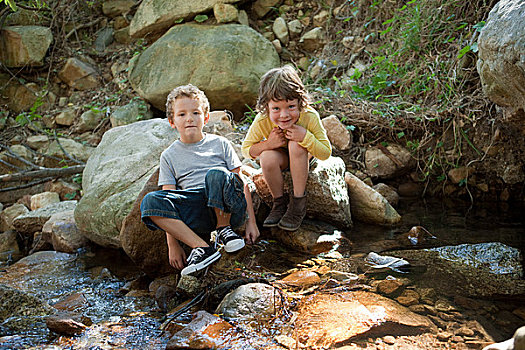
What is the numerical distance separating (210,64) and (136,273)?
129 inches

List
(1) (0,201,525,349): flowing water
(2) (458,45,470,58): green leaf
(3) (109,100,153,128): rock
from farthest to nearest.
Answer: (3) (109,100,153,128): rock, (2) (458,45,470,58): green leaf, (1) (0,201,525,349): flowing water

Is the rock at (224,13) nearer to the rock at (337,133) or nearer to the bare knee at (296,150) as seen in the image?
the rock at (337,133)

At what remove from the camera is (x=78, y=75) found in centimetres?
672

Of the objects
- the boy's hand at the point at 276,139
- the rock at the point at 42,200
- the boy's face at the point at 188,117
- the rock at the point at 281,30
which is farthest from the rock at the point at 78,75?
the boy's hand at the point at 276,139

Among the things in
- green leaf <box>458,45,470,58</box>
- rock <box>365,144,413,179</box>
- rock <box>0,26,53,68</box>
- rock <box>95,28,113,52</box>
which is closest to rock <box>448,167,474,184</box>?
rock <box>365,144,413,179</box>

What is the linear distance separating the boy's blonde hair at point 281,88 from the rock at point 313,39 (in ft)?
11.6

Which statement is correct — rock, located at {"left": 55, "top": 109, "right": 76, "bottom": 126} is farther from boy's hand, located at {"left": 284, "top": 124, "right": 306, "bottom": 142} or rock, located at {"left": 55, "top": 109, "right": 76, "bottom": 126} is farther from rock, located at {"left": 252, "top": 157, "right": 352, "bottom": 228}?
boy's hand, located at {"left": 284, "top": 124, "right": 306, "bottom": 142}

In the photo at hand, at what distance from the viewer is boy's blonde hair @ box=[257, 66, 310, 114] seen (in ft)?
8.86

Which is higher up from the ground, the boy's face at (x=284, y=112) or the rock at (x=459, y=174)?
the boy's face at (x=284, y=112)

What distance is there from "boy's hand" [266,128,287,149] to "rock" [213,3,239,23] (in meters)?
3.59

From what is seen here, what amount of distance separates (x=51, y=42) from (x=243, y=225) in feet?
18.9

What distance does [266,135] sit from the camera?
3.03 metres

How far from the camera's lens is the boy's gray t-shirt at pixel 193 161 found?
2730 millimetres

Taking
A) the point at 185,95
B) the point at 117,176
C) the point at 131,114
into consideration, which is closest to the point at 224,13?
the point at 131,114
